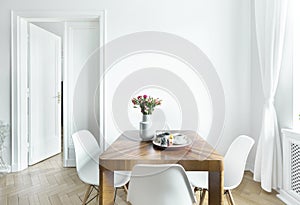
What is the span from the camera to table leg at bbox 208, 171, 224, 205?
1.58 meters

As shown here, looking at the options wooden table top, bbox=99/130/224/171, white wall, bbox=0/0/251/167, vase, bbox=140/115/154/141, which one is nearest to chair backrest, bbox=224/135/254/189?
wooden table top, bbox=99/130/224/171

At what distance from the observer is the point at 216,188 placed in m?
1.64

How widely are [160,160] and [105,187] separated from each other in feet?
1.42

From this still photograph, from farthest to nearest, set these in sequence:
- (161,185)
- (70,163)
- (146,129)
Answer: (70,163) < (146,129) < (161,185)

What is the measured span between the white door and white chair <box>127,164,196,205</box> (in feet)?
9.50

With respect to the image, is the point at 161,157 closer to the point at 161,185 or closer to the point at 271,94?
the point at 161,185

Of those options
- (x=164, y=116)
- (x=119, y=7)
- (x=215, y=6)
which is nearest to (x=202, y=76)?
(x=164, y=116)

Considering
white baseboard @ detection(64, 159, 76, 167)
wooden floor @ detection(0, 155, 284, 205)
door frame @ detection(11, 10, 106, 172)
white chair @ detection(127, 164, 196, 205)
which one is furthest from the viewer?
white baseboard @ detection(64, 159, 76, 167)

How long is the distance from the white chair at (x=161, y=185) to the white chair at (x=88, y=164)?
558 mm

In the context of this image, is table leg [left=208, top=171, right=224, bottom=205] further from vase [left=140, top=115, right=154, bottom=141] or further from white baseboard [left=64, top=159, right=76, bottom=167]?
white baseboard [left=64, top=159, right=76, bottom=167]

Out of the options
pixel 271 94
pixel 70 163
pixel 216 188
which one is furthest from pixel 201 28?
pixel 70 163

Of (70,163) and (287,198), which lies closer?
(287,198)

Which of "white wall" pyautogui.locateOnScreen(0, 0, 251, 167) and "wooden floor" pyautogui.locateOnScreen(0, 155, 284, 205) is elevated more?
"white wall" pyautogui.locateOnScreen(0, 0, 251, 167)

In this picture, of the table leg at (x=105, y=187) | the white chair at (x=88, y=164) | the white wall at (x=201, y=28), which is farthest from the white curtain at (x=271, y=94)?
the table leg at (x=105, y=187)
